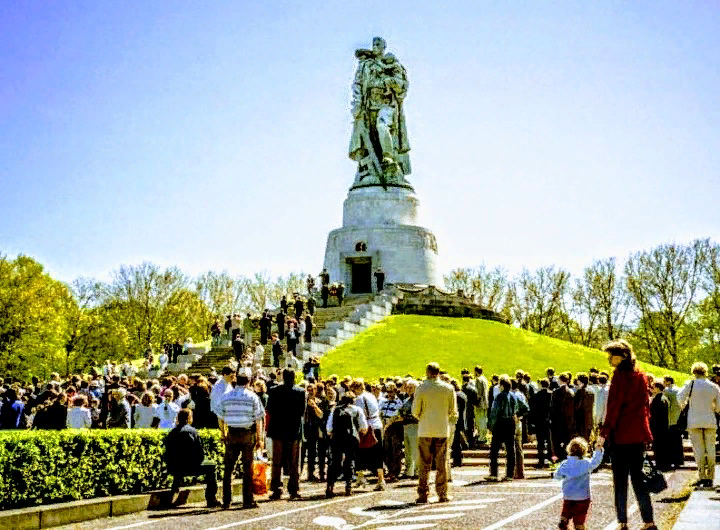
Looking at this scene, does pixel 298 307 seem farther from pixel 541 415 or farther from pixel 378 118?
pixel 378 118

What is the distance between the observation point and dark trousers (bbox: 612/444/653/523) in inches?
340

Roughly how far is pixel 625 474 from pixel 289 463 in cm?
587

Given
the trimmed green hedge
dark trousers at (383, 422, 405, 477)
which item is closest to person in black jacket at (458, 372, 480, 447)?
dark trousers at (383, 422, 405, 477)

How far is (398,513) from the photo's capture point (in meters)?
11.0

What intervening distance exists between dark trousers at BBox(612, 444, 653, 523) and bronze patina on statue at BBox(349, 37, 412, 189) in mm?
42746

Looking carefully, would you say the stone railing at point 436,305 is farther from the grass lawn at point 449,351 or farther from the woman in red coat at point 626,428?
the woman in red coat at point 626,428

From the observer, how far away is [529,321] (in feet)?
239

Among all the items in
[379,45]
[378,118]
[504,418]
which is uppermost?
[379,45]

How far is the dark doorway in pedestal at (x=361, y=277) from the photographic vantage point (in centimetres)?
4899

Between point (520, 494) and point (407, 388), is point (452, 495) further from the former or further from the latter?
point (407, 388)

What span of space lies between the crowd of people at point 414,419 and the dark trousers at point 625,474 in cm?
1

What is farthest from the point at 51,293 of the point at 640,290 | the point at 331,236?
the point at 640,290

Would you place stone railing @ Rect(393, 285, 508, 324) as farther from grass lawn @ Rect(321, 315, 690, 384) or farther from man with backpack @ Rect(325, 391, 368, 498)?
man with backpack @ Rect(325, 391, 368, 498)

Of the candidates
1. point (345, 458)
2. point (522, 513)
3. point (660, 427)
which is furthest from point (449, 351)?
point (522, 513)
